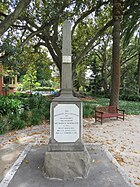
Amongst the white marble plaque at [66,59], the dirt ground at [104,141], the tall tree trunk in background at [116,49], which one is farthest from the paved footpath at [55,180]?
the tall tree trunk in background at [116,49]

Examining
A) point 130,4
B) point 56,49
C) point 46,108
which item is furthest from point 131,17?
point 46,108

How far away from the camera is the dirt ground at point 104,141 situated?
4.27 m

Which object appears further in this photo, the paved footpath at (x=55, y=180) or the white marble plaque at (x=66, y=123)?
the white marble plaque at (x=66, y=123)

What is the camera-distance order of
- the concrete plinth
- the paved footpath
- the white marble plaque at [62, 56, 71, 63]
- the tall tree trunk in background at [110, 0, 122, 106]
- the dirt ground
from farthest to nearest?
the tall tree trunk in background at [110, 0, 122, 106] < the dirt ground < the white marble plaque at [62, 56, 71, 63] < the concrete plinth < the paved footpath

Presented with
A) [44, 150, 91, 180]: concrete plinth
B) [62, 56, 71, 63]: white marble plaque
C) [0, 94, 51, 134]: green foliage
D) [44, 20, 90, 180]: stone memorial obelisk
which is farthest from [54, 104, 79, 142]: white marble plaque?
[0, 94, 51, 134]: green foliage

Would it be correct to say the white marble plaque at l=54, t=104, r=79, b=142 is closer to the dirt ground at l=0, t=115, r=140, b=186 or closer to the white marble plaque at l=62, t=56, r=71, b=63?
the white marble plaque at l=62, t=56, r=71, b=63

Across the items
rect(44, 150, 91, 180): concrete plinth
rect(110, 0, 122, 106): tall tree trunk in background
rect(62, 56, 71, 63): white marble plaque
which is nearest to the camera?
rect(44, 150, 91, 180): concrete plinth

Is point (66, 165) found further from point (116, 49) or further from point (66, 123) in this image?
point (116, 49)

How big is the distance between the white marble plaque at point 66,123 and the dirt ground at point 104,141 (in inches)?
50.6

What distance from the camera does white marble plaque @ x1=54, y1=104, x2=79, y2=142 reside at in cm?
392

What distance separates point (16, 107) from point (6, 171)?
477 cm

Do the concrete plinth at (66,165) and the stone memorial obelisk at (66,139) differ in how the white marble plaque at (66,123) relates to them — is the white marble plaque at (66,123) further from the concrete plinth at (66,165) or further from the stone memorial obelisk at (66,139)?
the concrete plinth at (66,165)

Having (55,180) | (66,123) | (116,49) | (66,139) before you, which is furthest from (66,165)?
(116,49)

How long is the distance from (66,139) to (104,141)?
2.52 meters
